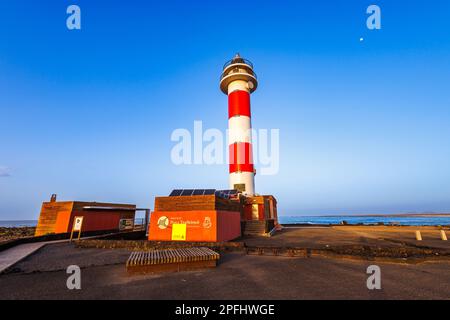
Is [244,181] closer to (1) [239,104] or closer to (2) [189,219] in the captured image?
(1) [239,104]

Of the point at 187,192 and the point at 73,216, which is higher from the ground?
the point at 187,192

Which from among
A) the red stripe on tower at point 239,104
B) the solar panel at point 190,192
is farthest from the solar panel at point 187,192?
the red stripe on tower at point 239,104

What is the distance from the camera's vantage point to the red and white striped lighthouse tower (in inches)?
1106

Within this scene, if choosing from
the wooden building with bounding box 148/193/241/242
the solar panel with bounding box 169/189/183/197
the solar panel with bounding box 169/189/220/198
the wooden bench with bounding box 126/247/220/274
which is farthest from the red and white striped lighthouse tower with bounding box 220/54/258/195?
the wooden bench with bounding box 126/247/220/274

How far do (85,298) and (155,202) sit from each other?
11518mm

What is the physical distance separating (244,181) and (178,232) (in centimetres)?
1386

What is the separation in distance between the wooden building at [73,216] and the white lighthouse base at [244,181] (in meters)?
14.1

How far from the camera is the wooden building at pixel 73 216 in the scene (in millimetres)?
20234

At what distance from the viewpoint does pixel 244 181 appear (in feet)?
91.2
